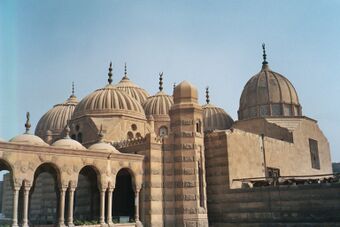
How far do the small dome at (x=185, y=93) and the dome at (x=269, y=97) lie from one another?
11261 mm

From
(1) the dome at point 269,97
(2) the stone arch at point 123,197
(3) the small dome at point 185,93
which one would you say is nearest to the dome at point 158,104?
(1) the dome at point 269,97

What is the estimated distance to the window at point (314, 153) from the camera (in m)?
33.6

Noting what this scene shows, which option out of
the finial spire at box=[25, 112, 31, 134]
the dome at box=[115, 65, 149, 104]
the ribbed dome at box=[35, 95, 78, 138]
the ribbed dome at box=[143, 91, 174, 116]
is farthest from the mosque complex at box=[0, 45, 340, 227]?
the ribbed dome at box=[35, 95, 78, 138]

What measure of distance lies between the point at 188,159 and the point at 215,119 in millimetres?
15103

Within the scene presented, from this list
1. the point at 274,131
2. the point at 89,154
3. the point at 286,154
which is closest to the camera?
the point at 89,154

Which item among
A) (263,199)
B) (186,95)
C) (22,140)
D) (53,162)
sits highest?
(186,95)

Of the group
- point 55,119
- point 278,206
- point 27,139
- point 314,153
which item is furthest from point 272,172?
point 55,119

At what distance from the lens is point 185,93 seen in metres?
24.5

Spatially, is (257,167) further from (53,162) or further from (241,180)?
(53,162)

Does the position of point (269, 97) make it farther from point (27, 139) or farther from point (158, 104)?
point (27, 139)

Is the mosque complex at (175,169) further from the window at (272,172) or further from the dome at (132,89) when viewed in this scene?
the dome at (132,89)

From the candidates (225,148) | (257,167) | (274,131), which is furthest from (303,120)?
(225,148)

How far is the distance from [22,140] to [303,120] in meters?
22.6

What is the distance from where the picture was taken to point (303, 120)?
33.5 meters
